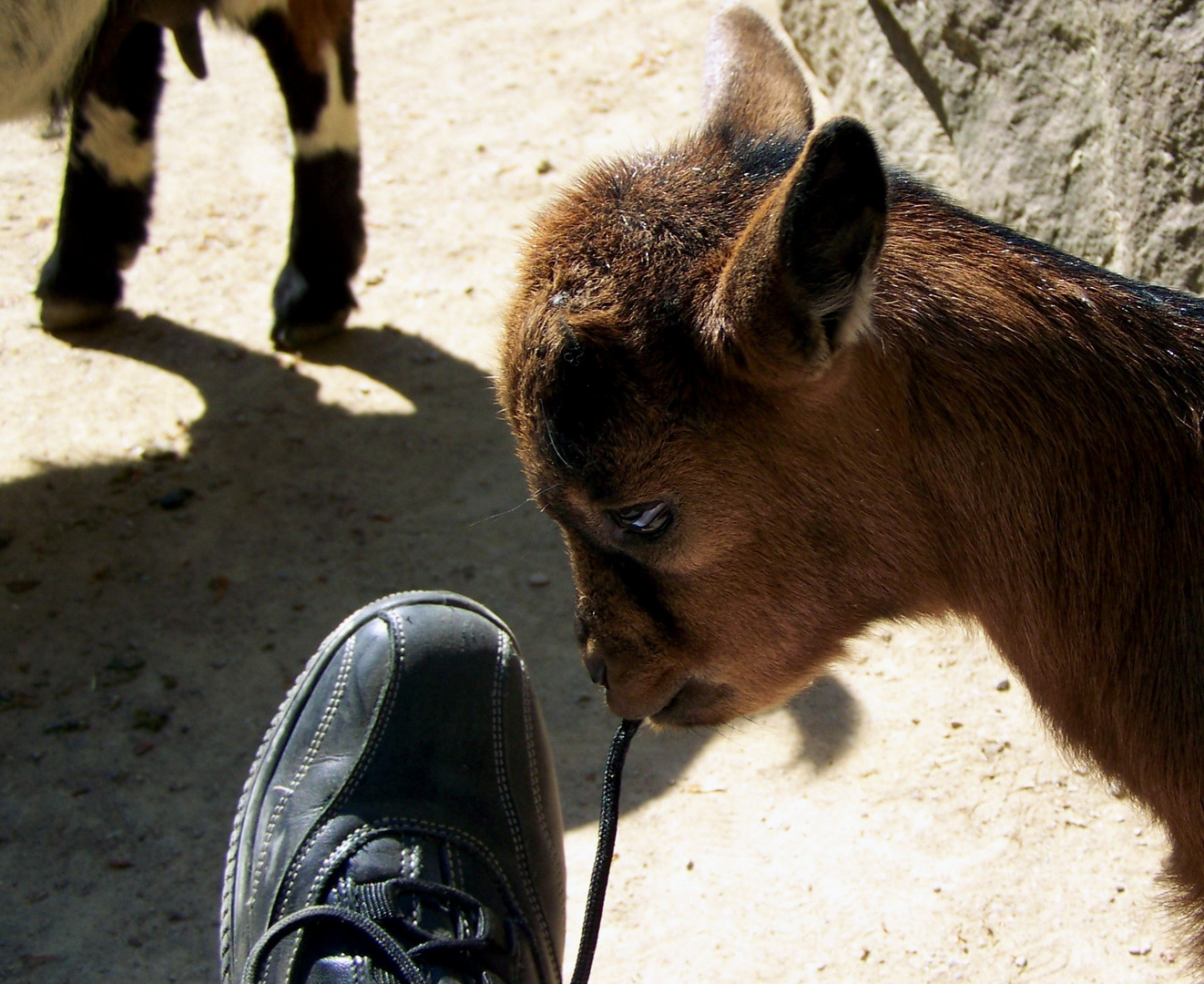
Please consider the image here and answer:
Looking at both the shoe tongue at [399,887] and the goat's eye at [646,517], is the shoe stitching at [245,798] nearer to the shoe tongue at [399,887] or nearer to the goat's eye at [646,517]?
the shoe tongue at [399,887]

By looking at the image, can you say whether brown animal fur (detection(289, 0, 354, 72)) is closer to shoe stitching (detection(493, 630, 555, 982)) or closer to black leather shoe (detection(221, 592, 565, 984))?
black leather shoe (detection(221, 592, 565, 984))

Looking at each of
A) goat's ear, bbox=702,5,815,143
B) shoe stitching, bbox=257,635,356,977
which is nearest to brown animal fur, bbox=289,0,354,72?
goat's ear, bbox=702,5,815,143

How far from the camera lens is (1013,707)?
3539 millimetres

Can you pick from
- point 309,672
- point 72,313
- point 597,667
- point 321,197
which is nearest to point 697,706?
point 597,667

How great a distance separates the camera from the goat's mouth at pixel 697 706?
98.7 inches

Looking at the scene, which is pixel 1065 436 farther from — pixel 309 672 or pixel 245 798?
pixel 245 798

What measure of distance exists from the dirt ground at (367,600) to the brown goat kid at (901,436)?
890 millimetres

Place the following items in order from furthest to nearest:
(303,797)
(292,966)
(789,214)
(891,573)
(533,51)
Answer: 1. (533,51)
2. (303,797)
3. (292,966)
4. (891,573)
5. (789,214)

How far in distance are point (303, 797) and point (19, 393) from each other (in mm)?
2681

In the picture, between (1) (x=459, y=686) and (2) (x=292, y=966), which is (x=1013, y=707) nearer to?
(1) (x=459, y=686)

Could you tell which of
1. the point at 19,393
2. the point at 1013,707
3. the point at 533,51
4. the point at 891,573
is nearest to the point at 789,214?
the point at 891,573

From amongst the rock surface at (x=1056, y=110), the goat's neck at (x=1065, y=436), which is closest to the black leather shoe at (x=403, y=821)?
the goat's neck at (x=1065, y=436)

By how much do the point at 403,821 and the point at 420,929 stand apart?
271 millimetres

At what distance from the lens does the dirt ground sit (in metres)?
3.03
